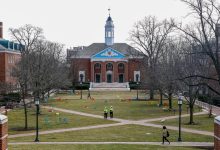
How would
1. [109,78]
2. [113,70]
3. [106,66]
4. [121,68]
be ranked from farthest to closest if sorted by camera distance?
1. [109,78]
2. [121,68]
3. [106,66]
4. [113,70]

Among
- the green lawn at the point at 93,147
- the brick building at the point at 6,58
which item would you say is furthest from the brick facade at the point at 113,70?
the green lawn at the point at 93,147

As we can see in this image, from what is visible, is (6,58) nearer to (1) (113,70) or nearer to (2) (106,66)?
(2) (106,66)

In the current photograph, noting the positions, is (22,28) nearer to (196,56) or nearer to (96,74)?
(96,74)

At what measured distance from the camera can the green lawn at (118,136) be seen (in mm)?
28875

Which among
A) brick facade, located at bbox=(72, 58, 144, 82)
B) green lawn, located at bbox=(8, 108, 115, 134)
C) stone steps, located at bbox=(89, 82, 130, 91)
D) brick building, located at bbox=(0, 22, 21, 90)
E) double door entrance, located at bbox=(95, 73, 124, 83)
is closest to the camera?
green lawn, located at bbox=(8, 108, 115, 134)

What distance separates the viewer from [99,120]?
41781 mm

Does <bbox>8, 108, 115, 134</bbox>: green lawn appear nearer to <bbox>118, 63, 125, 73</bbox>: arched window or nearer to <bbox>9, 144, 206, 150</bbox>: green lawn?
<bbox>9, 144, 206, 150</bbox>: green lawn

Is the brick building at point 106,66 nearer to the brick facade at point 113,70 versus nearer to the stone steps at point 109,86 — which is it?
the brick facade at point 113,70

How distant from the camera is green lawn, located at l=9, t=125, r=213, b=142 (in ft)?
94.7

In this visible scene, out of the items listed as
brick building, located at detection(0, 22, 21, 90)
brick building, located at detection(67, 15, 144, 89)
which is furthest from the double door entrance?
brick building, located at detection(0, 22, 21, 90)

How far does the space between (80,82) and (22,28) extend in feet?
95.0

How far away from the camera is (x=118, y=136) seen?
30.7m

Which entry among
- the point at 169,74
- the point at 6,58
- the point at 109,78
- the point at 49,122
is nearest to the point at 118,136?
the point at 49,122

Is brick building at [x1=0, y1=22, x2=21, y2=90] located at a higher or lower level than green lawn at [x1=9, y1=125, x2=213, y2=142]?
higher
